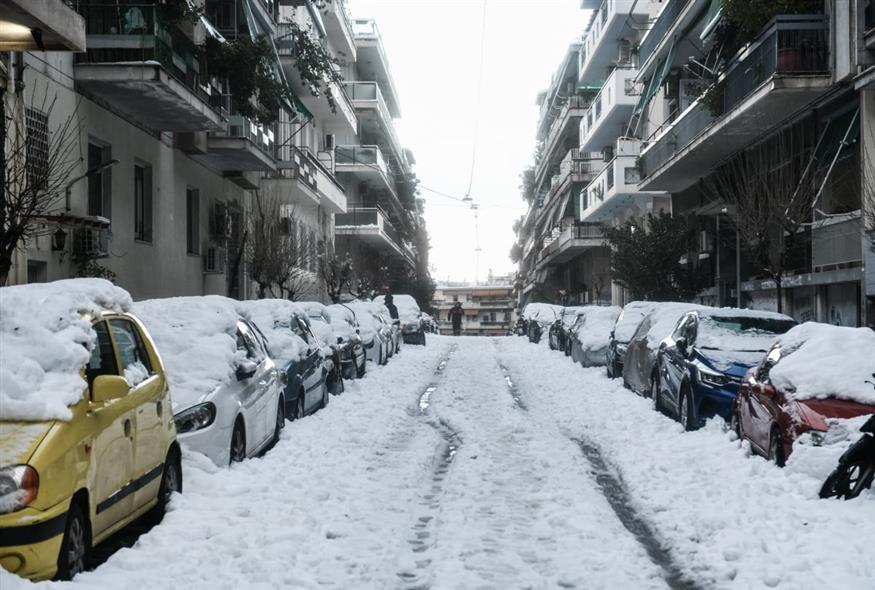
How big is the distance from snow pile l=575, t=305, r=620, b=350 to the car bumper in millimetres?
20138

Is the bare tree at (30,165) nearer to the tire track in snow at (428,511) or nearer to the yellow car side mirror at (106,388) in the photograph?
the tire track in snow at (428,511)

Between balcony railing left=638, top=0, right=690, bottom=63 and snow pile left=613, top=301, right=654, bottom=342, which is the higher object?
balcony railing left=638, top=0, right=690, bottom=63

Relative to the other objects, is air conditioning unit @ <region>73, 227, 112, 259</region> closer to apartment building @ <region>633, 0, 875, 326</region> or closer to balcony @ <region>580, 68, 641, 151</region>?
apartment building @ <region>633, 0, 875, 326</region>

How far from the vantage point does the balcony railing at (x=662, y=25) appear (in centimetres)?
3038

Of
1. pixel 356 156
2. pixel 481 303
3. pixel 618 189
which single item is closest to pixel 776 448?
pixel 618 189

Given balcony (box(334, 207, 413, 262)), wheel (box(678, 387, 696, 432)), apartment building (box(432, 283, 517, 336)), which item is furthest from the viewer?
apartment building (box(432, 283, 517, 336))

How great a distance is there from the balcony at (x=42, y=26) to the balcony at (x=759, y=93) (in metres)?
13.2

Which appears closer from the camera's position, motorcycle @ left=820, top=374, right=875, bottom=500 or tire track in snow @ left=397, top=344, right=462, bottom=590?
tire track in snow @ left=397, top=344, right=462, bottom=590

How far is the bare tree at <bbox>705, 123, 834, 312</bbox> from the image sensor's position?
21109 millimetres

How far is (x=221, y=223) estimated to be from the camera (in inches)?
1096

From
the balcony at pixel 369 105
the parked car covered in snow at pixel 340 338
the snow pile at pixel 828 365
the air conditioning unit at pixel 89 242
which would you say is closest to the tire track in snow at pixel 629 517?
the snow pile at pixel 828 365

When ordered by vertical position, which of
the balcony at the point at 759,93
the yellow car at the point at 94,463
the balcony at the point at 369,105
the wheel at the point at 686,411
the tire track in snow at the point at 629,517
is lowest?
the tire track in snow at the point at 629,517

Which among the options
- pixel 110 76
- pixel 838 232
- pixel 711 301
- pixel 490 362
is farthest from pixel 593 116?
pixel 110 76

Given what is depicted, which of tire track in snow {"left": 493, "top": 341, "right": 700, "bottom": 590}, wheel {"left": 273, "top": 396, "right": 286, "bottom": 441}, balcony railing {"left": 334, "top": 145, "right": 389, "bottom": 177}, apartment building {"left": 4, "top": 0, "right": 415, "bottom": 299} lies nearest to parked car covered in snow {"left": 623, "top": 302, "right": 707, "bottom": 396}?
tire track in snow {"left": 493, "top": 341, "right": 700, "bottom": 590}
